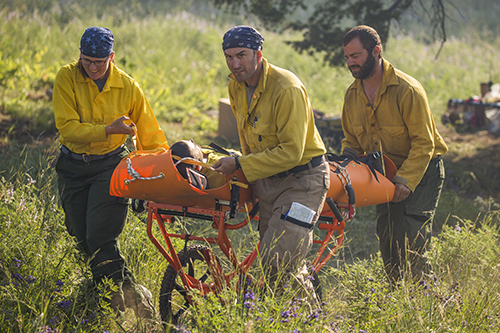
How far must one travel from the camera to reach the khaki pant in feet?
10.3

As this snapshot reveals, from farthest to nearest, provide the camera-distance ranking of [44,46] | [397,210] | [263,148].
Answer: [44,46] → [397,210] → [263,148]

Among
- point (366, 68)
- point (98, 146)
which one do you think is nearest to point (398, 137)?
point (366, 68)

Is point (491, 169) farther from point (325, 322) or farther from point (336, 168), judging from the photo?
point (325, 322)

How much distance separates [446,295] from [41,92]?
8199 mm

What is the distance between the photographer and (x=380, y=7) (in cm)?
782

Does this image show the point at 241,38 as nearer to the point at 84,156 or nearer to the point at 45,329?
the point at 84,156

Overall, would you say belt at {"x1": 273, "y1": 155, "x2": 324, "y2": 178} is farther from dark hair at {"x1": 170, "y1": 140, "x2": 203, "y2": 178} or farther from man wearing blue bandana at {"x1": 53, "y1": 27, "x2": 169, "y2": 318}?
man wearing blue bandana at {"x1": 53, "y1": 27, "x2": 169, "y2": 318}

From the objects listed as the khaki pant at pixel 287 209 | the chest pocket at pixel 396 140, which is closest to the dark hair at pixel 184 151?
the khaki pant at pixel 287 209

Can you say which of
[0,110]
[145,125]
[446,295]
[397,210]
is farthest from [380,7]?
[0,110]

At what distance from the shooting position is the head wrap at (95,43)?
3352 mm

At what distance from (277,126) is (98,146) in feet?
4.77

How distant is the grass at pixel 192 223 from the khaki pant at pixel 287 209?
24 centimetres

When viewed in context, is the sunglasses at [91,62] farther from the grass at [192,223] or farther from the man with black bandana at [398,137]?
the man with black bandana at [398,137]

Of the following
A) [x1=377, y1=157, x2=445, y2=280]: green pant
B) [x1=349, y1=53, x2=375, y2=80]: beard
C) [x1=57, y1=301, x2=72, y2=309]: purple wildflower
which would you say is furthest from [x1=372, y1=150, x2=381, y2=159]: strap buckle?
[x1=57, y1=301, x2=72, y2=309]: purple wildflower
